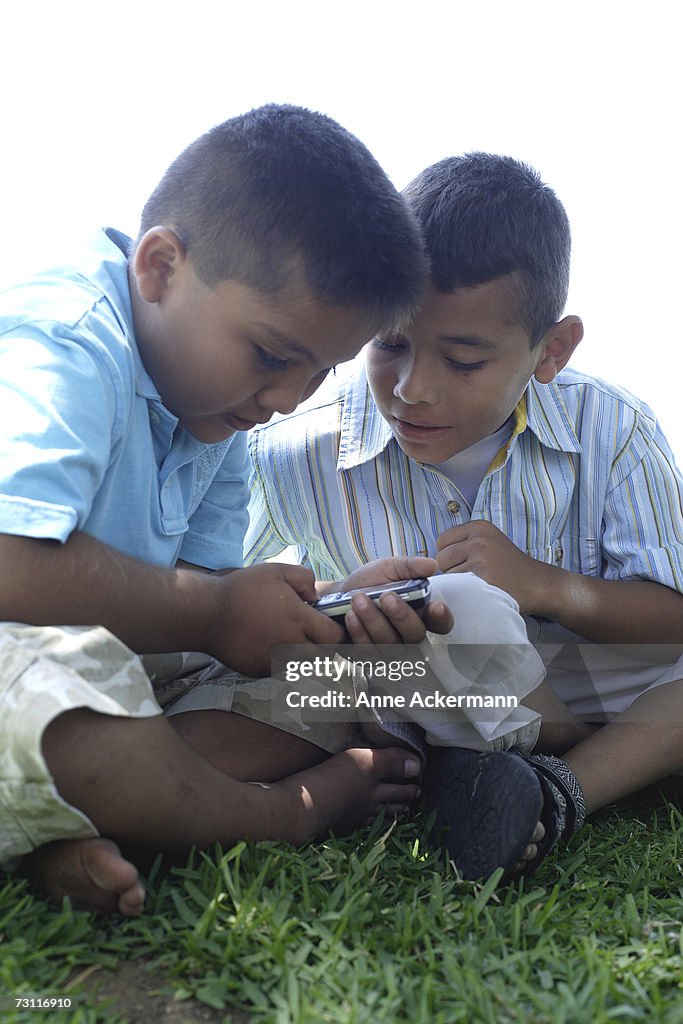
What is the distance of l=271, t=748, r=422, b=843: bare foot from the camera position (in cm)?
163

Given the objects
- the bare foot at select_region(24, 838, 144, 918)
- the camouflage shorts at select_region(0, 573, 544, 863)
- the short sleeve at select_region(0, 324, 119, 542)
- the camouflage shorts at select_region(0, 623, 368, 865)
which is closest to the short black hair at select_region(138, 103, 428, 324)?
the short sleeve at select_region(0, 324, 119, 542)

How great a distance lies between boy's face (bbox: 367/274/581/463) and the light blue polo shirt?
15.4 inches

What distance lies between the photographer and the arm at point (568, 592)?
6.97 feet

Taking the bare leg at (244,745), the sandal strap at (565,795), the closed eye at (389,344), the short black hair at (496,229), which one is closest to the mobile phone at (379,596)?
the bare leg at (244,745)

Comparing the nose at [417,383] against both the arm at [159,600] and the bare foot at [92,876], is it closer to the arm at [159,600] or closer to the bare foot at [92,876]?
the arm at [159,600]

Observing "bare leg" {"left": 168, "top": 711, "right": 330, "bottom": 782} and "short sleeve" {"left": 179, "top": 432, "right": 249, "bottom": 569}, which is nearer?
"bare leg" {"left": 168, "top": 711, "right": 330, "bottom": 782}

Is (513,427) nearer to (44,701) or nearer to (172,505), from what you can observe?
(172,505)

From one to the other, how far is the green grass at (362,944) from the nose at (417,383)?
0.92 metres

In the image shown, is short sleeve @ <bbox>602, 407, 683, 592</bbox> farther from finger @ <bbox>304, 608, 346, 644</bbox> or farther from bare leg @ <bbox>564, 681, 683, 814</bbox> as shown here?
finger @ <bbox>304, 608, 346, 644</bbox>

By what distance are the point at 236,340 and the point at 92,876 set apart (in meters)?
0.91

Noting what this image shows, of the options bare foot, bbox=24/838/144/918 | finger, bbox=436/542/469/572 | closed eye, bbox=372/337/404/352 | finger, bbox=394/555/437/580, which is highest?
closed eye, bbox=372/337/404/352

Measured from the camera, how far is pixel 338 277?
175 centimetres

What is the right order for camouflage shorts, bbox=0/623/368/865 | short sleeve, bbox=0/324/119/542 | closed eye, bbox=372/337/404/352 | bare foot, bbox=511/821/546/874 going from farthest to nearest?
closed eye, bbox=372/337/404/352 < bare foot, bbox=511/821/546/874 < short sleeve, bbox=0/324/119/542 < camouflage shorts, bbox=0/623/368/865

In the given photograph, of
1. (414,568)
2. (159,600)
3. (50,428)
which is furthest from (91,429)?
(414,568)
